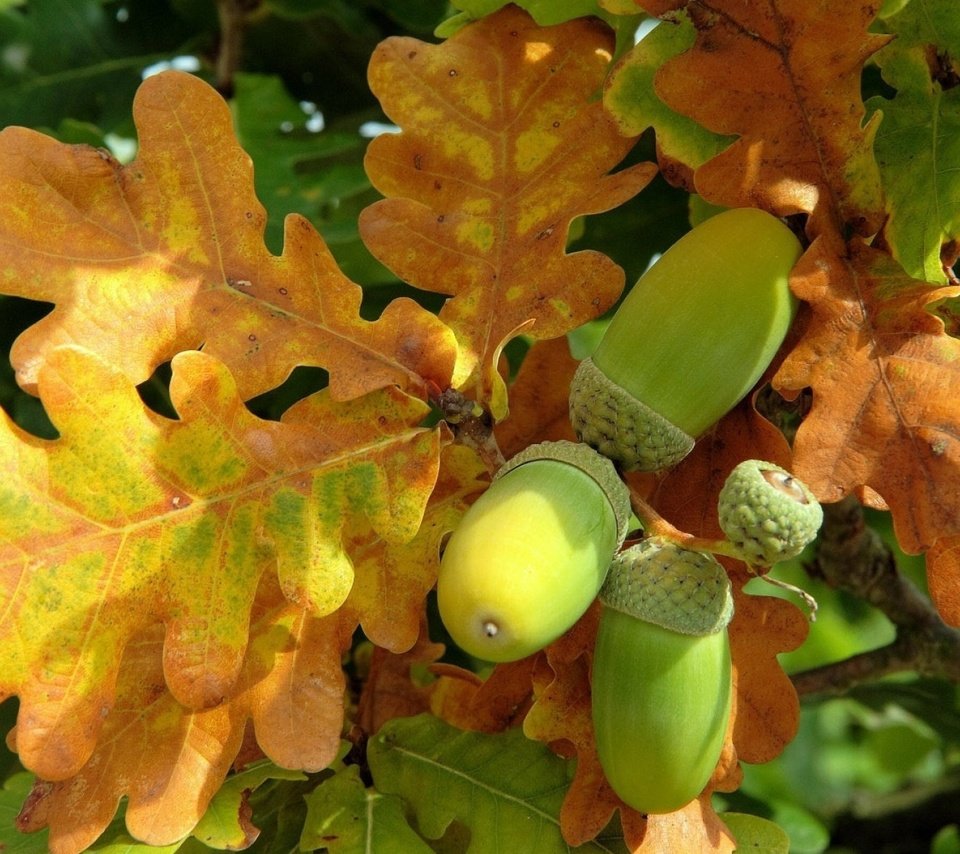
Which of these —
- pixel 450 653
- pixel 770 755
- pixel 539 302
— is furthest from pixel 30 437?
pixel 450 653

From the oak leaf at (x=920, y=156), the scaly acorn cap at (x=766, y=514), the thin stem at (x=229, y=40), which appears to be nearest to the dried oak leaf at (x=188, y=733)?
the scaly acorn cap at (x=766, y=514)

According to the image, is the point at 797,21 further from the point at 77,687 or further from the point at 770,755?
the point at 77,687

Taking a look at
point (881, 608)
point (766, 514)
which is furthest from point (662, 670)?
point (881, 608)

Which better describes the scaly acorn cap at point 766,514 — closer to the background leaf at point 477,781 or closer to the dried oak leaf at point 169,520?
the dried oak leaf at point 169,520

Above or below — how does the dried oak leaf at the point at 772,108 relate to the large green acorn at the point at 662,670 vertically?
above

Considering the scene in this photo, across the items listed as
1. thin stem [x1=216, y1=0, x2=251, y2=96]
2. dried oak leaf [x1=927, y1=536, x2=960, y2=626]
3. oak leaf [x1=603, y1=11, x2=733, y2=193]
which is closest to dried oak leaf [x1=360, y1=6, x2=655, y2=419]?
oak leaf [x1=603, y1=11, x2=733, y2=193]

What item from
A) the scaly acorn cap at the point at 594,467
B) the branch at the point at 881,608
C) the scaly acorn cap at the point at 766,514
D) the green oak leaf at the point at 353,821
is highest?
the scaly acorn cap at the point at 766,514

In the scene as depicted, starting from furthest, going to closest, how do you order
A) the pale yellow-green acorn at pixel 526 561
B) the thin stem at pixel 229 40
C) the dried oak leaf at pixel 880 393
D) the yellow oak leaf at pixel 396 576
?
1. the thin stem at pixel 229 40
2. the yellow oak leaf at pixel 396 576
3. the dried oak leaf at pixel 880 393
4. the pale yellow-green acorn at pixel 526 561
